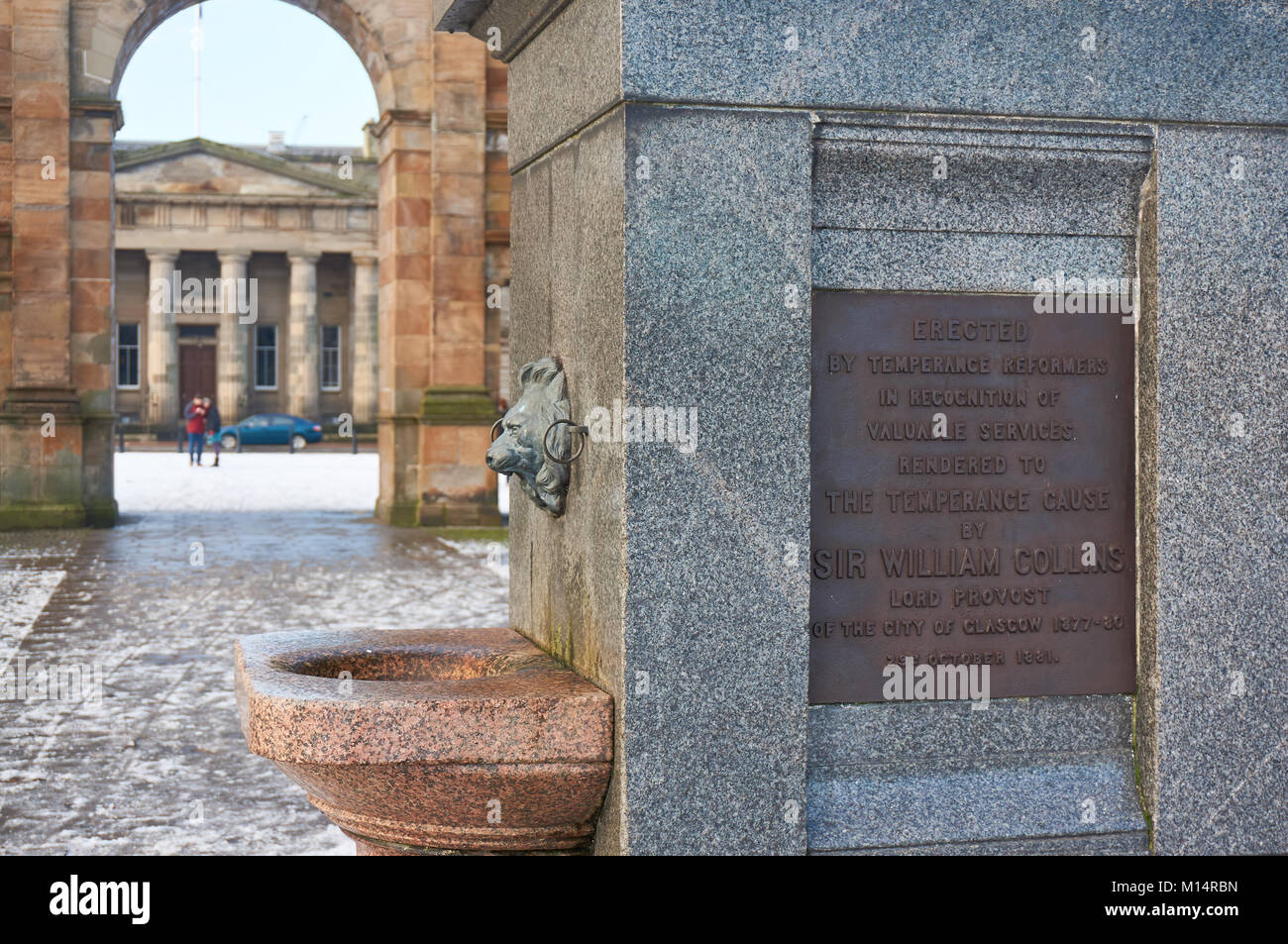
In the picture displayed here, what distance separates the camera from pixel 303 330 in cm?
5816

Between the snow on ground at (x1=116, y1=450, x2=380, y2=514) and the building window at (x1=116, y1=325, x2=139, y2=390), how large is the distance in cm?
1690

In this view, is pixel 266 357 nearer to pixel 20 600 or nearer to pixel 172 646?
pixel 20 600

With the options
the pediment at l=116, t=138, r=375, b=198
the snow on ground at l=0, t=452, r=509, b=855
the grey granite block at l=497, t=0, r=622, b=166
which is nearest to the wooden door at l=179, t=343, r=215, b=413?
the pediment at l=116, t=138, r=375, b=198

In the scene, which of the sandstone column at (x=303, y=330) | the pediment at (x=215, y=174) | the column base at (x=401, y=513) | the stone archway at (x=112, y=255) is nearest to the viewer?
the stone archway at (x=112, y=255)

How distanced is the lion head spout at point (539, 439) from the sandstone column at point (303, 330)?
2159 inches

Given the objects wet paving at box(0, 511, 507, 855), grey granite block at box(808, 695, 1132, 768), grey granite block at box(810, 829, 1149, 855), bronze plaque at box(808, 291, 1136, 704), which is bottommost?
wet paving at box(0, 511, 507, 855)

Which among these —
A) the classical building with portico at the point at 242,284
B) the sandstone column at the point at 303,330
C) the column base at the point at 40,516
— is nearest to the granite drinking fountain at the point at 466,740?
the column base at the point at 40,516

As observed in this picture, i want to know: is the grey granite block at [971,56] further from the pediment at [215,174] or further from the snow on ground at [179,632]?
the pediment at [215,174]

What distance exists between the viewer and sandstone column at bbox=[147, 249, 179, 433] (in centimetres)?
5625

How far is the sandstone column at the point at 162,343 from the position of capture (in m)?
56.2

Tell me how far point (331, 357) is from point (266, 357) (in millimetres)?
2724

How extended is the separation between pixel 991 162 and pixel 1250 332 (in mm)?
879

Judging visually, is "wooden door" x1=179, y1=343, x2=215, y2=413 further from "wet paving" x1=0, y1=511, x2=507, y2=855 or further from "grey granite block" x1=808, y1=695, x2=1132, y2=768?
"grey granite block" x1=808, y1=695, x2=1132, y2=768
